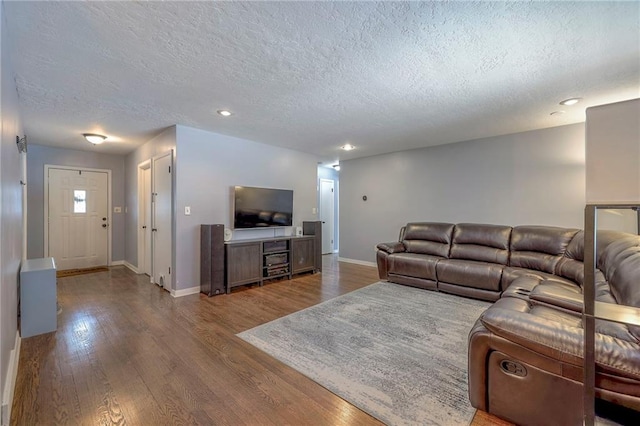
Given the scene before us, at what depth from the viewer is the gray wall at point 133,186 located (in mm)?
4492

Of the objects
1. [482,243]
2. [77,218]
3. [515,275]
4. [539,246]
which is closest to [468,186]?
[482,243]

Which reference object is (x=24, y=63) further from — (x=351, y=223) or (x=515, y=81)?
(x=351, y=223)

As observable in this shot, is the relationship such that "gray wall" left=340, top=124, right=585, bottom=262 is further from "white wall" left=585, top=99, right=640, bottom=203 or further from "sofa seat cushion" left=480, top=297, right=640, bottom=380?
"white wall" left=585, top=99, right=640, bottom=203

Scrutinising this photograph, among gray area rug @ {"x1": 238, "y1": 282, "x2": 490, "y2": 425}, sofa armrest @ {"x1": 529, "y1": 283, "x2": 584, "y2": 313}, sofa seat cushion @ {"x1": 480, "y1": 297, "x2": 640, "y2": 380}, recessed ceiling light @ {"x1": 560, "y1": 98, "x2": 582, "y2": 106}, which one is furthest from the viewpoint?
recessed ceiling light @ {"x1": 560, "y1": 98, "x2": 582, "y2": 106}

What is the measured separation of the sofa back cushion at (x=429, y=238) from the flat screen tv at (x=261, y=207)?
2.21 m

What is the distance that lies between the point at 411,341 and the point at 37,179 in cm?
681

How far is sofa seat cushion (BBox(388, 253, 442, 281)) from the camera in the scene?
4.07m

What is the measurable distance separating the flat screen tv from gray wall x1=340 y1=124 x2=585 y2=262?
1854mm

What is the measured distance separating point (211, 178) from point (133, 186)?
7.97 feet

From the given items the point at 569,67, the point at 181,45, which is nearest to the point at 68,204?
the point at 181,45

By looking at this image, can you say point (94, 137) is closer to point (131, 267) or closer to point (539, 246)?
point (131, 267)

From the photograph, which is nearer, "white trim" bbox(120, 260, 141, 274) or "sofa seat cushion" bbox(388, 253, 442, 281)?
"sofa seat cushion" bbox(388, 253, 442, 281)

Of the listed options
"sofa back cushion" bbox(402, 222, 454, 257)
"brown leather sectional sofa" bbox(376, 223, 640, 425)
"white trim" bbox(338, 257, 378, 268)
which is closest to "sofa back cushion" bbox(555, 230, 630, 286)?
"brown leather sectional sofa" bbox(376, 223, 640, 425)

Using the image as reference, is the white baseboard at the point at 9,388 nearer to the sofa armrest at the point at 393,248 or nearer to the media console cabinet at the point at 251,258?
the media console cabinet at the point at 251,258
